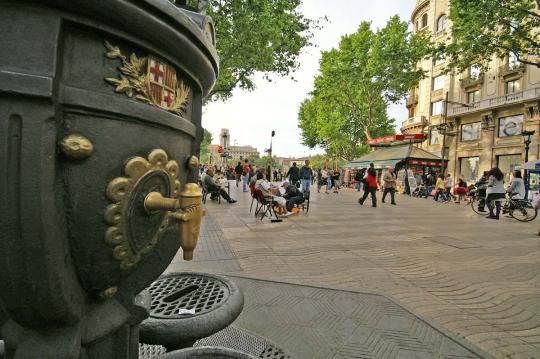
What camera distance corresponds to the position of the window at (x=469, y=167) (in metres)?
27.9

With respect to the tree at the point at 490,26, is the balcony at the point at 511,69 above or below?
above

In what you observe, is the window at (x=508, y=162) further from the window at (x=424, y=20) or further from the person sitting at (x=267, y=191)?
the person sitting at (x=267, y=191)

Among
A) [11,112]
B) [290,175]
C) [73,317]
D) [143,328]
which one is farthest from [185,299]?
[290,175]

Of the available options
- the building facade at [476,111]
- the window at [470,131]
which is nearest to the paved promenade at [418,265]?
the building facade at [476,111]

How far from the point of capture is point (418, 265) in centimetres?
446

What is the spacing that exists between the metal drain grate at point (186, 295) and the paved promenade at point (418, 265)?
2.46 feet

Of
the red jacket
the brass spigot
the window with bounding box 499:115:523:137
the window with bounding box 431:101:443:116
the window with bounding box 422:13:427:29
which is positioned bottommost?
the brass spigot

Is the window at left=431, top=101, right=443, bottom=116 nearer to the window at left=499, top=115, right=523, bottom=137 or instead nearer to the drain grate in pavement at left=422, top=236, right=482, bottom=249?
the window at left=499, top=115, right=523, bottom=137

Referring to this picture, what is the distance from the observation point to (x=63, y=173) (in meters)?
0.80

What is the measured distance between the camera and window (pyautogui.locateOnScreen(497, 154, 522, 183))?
24.2 metres

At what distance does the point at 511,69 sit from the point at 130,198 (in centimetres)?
3304

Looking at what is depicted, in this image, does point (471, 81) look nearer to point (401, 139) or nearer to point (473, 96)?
point (473, 96)

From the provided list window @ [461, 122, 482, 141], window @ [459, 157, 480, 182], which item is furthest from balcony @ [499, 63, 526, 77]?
window @ [459, 157, 480, 182]

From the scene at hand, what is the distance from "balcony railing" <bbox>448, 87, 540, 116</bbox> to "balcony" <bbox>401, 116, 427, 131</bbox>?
126 inches
